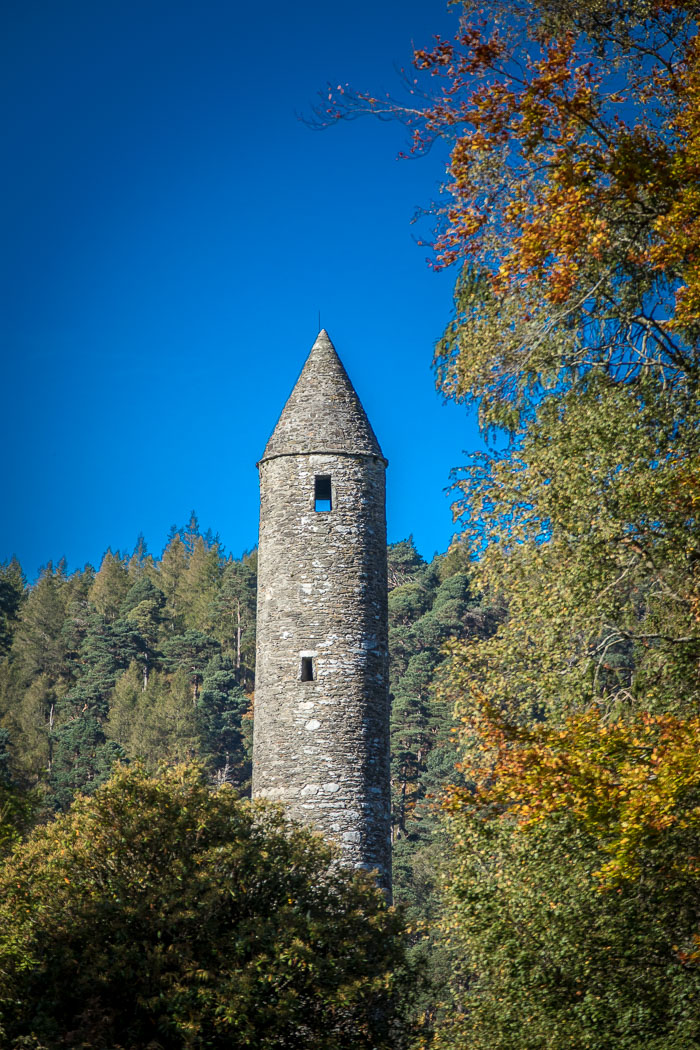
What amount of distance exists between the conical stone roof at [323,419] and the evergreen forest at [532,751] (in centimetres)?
459

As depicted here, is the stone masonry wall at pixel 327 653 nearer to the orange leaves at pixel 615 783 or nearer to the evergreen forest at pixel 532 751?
the evergreen forest at pixel 532 751

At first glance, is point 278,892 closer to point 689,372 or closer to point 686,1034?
point 686,1034

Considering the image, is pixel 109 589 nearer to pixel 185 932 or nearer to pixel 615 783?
pixel 185 932

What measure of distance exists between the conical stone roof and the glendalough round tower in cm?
2

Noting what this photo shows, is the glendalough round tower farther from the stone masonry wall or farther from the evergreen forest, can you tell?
the evergreen forest

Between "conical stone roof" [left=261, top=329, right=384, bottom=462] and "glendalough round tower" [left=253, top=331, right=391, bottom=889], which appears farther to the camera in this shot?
"conical stone roof" [left=261, top=329, right=384, bottom=462]

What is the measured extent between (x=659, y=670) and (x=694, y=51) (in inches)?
258

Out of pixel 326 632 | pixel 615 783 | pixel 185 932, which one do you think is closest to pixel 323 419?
pixel 326 632

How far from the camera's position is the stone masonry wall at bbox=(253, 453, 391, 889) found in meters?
17.6

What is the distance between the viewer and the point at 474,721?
12.5 meters

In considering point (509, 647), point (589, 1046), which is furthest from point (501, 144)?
point (589, 1046)

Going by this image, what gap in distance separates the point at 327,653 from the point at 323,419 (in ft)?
13.0

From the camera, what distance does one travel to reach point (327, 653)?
18188 mm

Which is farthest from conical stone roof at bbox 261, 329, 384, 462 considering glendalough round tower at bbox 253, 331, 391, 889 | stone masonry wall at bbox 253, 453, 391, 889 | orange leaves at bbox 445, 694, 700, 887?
orange leaves at bbox 445, 694, 700, 887
